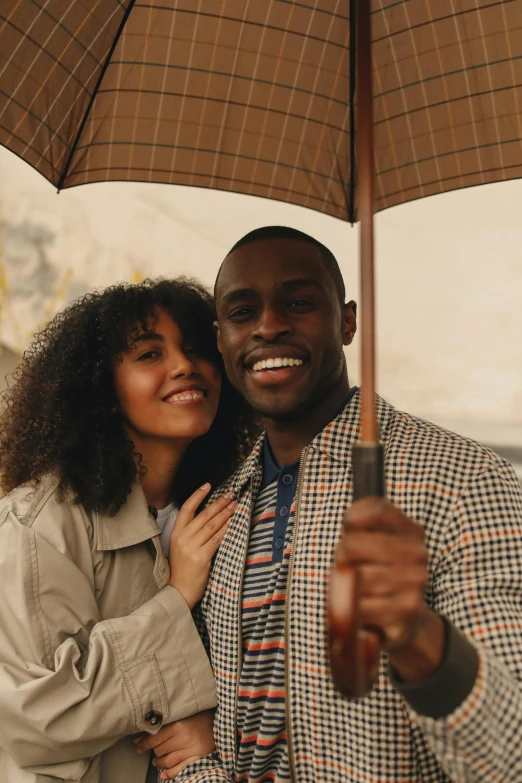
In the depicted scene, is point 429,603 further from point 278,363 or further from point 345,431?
point 278,363

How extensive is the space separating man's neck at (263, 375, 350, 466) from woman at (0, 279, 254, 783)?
215mm

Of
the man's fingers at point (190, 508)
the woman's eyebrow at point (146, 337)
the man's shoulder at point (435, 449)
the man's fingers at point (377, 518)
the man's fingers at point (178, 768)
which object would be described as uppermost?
the woman's eyebrow at point (146, 337)

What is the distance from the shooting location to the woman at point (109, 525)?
5.53 ft

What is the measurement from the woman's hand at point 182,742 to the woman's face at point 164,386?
26.6 inches

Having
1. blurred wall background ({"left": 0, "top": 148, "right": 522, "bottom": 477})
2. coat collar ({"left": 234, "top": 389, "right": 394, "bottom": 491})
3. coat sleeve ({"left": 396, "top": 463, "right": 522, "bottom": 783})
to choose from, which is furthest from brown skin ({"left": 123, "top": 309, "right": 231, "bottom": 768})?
blurred wall background ({"left": 0, "top": 148, "right": 522, "bottom": 477})

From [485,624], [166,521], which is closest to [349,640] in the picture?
[485,624]

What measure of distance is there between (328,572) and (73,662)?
1.84 feet

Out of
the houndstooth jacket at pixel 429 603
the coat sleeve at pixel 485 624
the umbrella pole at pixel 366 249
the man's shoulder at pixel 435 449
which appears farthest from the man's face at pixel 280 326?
the umbrella pole at pixel 366 249

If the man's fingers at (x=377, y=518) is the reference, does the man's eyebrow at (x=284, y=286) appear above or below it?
above

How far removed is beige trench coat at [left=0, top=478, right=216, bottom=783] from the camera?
1.65 metres

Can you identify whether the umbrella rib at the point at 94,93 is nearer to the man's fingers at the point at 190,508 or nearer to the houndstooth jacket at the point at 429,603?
the man's fingers at the point at 190,508

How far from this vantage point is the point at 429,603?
55.9 inches

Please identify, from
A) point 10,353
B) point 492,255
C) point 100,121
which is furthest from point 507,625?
point 10,353

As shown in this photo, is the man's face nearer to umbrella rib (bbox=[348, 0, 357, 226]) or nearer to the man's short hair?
the man's short hair
